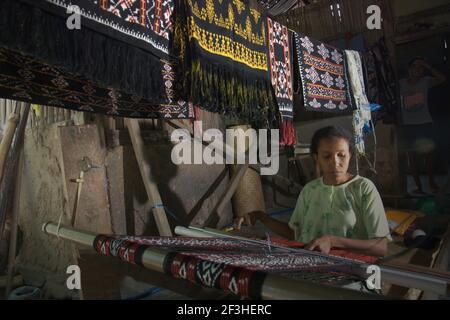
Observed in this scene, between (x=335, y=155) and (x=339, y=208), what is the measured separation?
1.26ft

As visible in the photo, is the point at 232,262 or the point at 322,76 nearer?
the point at 232,262

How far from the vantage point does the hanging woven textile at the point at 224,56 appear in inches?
73.2

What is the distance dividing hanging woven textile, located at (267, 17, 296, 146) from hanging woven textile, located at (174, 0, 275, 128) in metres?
0.10

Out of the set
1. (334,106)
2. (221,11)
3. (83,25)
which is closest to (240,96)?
(221,11)

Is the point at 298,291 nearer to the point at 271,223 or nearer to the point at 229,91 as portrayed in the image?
the point at 229,91

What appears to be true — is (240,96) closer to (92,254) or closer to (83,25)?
(83,25)

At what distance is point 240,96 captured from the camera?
2.20m

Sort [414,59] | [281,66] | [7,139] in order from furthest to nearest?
[414,59] → [281,66] → [7,139]

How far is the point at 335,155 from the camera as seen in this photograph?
7.75ft

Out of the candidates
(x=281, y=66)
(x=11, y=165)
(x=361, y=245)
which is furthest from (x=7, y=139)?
(x=361, y=245)

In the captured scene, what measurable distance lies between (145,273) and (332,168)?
1749 millimetres

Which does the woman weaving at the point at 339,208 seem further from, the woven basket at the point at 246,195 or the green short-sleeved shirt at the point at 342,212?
the woven basket at the point at 246,195

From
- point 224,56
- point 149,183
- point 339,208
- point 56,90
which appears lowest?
point 339,208

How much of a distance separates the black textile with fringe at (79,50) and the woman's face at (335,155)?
50.5 inches
